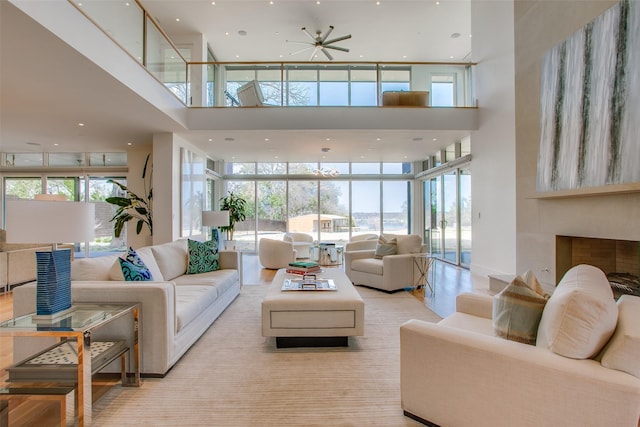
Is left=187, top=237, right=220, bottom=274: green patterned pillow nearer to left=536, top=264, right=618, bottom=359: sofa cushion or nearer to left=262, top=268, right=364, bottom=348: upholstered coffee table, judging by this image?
left=262, top=268, right=364, bottom=348: upholstered coffee table

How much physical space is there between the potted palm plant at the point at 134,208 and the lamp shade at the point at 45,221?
4493 mm

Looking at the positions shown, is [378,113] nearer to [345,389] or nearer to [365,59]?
[365,59]

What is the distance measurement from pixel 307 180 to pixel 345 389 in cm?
827

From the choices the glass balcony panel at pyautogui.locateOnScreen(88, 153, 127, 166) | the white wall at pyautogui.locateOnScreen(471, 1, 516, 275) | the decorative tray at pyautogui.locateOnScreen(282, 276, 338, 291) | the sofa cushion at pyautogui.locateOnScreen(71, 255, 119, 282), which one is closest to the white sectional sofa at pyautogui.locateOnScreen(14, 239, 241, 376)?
the sofa cushion at pyautogui.locateOnScreen(71, 255, 119, 282)

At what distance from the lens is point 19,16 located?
2.49 meters

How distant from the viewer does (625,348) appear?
1.22m

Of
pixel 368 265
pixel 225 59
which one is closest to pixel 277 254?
pixel 368 265

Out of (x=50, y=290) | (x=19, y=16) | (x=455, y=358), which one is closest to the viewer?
(x=455, y=358)

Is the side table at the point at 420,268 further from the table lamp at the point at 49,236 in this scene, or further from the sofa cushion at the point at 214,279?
the table lamp at the point at 49,236

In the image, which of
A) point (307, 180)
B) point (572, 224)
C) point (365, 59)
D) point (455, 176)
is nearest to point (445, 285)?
point (572, 224)

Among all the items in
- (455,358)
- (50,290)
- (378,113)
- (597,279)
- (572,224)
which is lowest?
(455,358)

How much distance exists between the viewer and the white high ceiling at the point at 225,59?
359 centimetres

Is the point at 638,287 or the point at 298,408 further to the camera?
the point at 638,287

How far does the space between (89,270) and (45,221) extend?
0.86 metres
